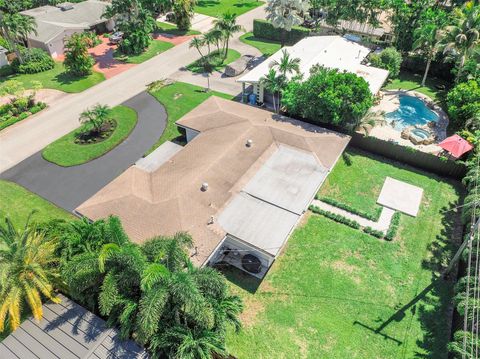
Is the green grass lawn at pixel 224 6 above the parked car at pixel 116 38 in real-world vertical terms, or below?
above

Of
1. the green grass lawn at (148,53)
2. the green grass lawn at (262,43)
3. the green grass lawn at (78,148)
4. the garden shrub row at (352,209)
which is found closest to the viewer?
the garden shrub row at (352,209)

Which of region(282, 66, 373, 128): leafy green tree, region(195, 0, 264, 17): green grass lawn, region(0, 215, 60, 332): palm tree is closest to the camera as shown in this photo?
region(0, 215, 60, 332): palm tree

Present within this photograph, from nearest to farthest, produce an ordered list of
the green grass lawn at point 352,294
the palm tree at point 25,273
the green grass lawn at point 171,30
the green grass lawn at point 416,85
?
1. the palm tree at point 25,273
2. the green grass lawn at point 352,294
3. the green grass lawn at point 416,85
4. the green grass lawn at point 171,30

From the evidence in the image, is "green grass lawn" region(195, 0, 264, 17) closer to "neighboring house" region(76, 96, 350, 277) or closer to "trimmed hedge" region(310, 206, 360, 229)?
"neighboring house" region(76, 96, 350, 277)

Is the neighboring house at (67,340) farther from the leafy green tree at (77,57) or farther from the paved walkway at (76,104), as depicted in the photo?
the leafy green tree at (77,57)

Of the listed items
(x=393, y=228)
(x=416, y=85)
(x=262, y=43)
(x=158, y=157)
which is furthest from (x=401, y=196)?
(x=262, y=43)

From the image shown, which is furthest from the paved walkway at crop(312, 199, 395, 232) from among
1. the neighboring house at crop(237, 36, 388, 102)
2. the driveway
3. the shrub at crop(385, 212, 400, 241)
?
the driveway

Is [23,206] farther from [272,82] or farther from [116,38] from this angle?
[116,38]

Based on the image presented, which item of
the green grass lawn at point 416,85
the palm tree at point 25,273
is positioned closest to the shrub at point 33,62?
the palm tree at point 25,273
